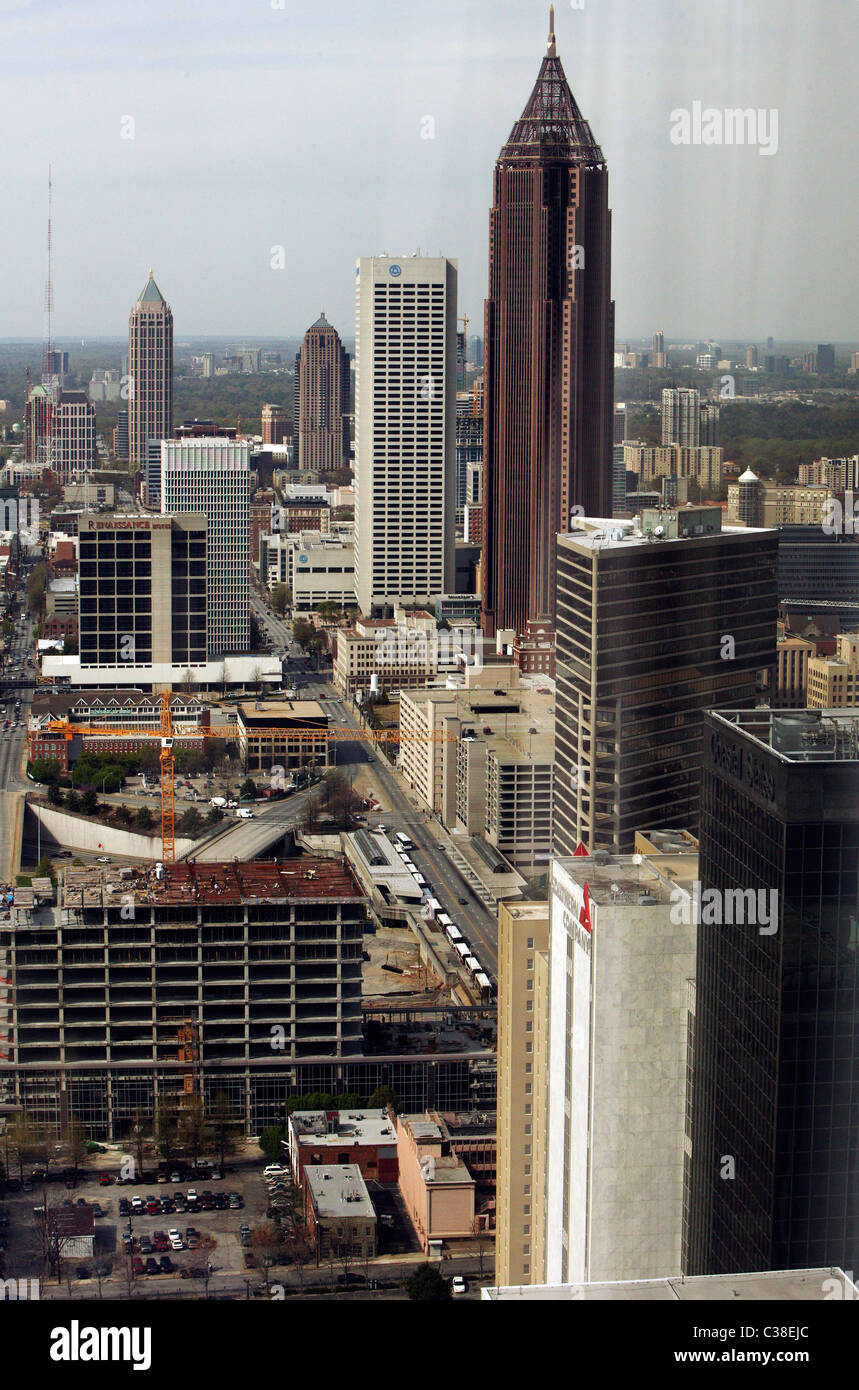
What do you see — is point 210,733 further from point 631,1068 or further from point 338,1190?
point 631,1068

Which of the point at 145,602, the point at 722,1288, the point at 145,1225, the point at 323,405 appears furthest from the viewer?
the point at 323,405

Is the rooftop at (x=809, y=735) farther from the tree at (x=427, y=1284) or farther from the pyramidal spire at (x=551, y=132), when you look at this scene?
the pyramidal spire at (x=551, y=132)

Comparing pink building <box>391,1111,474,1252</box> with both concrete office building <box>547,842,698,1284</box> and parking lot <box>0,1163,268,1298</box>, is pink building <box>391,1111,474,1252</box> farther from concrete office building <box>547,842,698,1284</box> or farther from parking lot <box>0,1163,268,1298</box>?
concrete office building <box>547,842,698,1284</box>

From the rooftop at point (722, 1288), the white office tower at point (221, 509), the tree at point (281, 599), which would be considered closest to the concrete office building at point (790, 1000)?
the rooftop at point (722, 1288)

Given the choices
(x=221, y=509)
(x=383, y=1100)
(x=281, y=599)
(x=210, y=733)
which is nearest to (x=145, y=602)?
(x=210, y=733)
